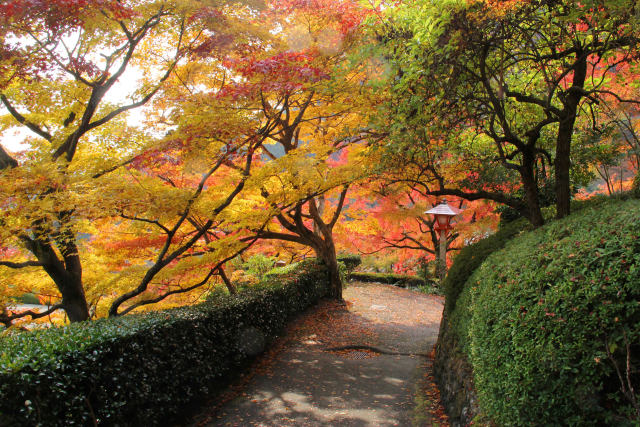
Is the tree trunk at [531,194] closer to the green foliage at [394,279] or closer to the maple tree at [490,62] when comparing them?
the maple tree at [490,62]

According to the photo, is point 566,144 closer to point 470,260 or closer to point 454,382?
point 470,260

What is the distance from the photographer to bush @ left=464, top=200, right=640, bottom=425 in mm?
1963

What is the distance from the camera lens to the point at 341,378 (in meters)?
6.00

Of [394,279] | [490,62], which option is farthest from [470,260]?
[394,279]

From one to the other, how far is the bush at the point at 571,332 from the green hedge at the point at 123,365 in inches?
121

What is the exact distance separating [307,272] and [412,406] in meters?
5.55

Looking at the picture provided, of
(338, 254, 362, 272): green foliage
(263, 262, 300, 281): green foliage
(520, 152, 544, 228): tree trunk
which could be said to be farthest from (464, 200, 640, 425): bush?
(338, 254, 362, 272): green foliage

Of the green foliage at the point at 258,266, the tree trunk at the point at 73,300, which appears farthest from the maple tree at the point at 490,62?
the green foliage at the point at 258,266

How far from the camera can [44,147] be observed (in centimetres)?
726

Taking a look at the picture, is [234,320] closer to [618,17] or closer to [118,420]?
[118,420]

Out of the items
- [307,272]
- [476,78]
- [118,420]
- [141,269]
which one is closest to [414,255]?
[307,272]

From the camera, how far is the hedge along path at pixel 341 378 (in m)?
4.60

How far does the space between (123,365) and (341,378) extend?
323 cm

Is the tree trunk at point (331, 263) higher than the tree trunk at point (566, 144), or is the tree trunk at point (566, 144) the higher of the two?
the tree trunk at point (566, 144)
